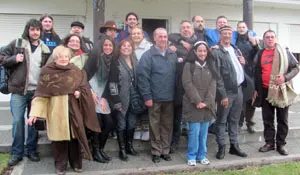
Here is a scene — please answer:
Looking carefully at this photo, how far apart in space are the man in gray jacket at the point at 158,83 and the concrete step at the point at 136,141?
0.55 meters

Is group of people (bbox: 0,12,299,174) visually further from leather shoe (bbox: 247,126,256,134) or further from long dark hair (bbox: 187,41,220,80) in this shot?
leather shoe (bbox: 247,126,256,134)

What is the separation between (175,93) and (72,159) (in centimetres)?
172

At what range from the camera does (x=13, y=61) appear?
12.5ft

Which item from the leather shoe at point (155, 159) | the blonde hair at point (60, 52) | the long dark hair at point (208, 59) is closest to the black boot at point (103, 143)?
the leather shoe at point (155, 159)

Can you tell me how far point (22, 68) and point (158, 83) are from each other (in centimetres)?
187

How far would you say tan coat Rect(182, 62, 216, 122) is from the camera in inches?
161

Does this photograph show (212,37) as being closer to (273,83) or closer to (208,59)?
(208,59)

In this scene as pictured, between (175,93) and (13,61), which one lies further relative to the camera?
(175,93)

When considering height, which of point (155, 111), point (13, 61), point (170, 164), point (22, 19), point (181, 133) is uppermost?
point (22, 19)

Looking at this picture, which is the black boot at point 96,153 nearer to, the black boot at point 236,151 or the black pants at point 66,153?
the black pants at point 66,153

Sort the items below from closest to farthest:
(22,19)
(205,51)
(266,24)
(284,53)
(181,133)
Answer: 1. (205,51)
2. (284,53)
3. (181,133)
4. (22,19)
5. (266,24)

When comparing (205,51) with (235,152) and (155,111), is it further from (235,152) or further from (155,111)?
(235,152)

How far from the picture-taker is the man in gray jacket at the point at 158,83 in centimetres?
418

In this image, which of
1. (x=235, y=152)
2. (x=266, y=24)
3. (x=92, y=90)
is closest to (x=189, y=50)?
(x=92, y=90)
